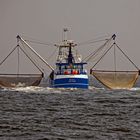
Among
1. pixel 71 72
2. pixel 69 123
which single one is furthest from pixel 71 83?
pixel 69 123

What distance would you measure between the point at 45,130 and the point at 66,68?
60.2 m

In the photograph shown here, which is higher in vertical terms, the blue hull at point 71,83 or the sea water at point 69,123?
the blue hull at point 71,83

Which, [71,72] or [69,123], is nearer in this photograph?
[69,123]

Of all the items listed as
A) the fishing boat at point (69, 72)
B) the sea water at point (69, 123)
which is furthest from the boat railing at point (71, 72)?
the sea water at point (69, 123)

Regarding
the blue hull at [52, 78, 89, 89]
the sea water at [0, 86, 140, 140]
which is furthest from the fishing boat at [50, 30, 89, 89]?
the sea water at [0, 86, 140, 140]

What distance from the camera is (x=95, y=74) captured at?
10125cm

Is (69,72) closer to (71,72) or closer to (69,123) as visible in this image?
(71,72)

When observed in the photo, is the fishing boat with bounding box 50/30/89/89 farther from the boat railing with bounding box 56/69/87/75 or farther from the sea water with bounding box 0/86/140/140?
the sea water with bounding box 0/86/140/140

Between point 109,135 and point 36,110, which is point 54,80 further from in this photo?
point 109,135

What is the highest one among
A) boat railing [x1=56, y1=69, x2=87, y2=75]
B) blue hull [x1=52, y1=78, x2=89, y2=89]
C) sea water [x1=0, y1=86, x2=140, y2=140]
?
boat railing [x1=56, y1=69, x2=87, y2=75]

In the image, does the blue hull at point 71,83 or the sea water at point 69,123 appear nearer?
the sea water at point 69,123

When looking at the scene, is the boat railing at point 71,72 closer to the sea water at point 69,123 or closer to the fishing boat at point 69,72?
the fishing boat at point 69,72

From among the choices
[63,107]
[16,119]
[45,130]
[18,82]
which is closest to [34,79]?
[18,82]

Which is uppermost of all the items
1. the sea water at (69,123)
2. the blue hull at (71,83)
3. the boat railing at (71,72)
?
the boat railing at (71,72)
